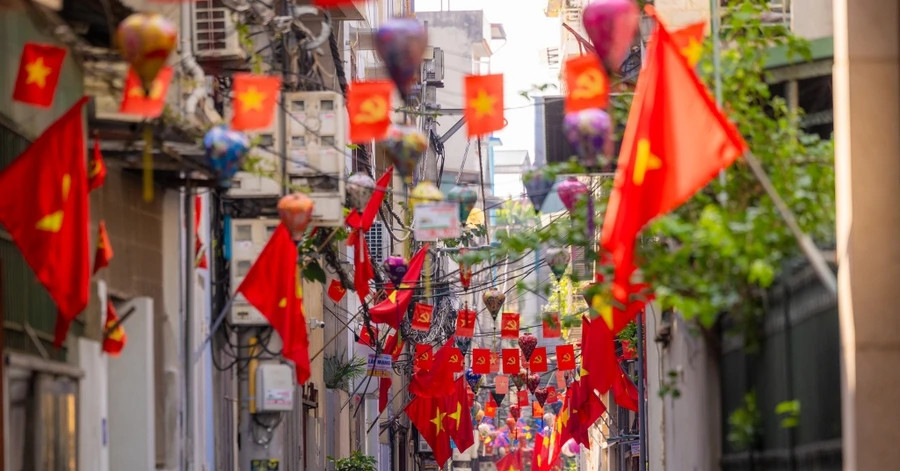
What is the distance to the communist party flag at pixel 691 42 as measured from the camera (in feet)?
47.8

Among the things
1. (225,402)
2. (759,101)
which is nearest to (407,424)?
(225,402)

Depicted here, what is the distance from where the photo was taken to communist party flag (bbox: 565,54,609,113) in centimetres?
1546

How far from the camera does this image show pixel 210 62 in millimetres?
20141

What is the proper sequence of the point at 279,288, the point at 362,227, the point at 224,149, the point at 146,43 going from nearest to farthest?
1. the point at 146,43
2. the point at 224,149
3. the point at 279,288
4. the point at 362,227

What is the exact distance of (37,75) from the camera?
13.9 metres

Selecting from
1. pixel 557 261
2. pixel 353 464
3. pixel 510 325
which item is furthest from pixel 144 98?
pixel 353 464

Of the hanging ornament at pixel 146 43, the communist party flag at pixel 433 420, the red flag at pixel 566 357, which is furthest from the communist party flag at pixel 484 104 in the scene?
the communist party flag at pixel 433 420

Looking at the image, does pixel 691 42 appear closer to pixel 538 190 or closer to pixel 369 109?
pixel 369 109

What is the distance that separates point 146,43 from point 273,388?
834cm

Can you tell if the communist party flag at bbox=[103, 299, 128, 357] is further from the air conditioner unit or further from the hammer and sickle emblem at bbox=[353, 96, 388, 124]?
the air conditioner unit

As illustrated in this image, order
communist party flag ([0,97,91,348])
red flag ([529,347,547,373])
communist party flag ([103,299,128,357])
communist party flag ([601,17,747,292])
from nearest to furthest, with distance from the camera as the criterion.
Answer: communist party flag ([601,17,747,292]), communist party flag ([0,97,91,348]), communist party flag ([103,299,128,357]), red flag ([529,347,547,373])

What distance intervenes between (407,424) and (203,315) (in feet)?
114

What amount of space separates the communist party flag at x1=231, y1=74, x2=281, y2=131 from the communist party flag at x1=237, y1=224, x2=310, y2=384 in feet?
11.1

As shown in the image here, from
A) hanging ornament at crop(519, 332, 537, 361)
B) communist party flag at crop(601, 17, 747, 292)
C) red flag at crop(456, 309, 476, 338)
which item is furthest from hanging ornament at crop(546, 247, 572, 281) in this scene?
communist party flag at crop(601, 17, 747, 292)
